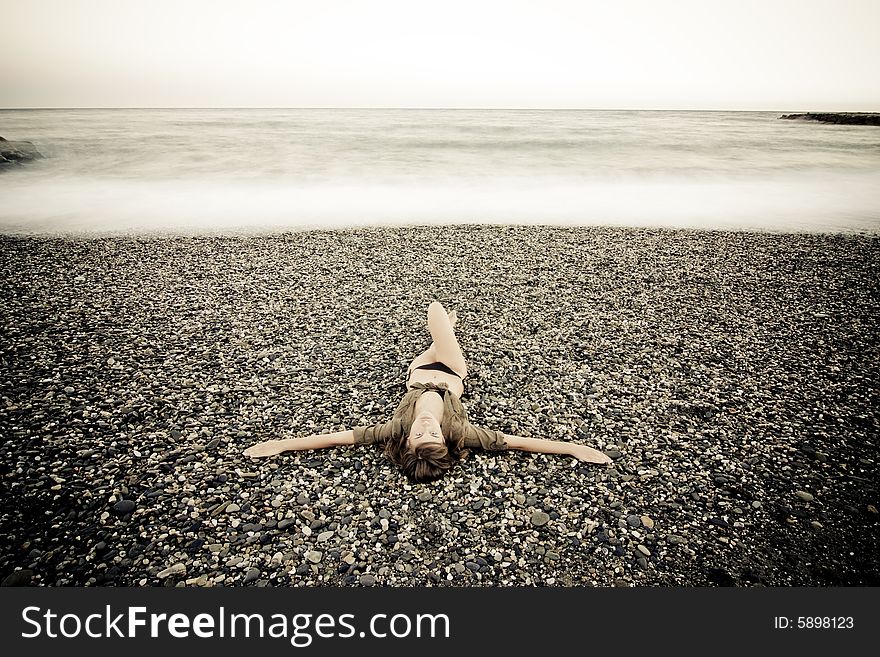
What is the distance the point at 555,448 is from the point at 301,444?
2.31 meters

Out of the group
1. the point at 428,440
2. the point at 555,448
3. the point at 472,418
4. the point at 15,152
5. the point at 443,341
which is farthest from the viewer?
the point at 15,152

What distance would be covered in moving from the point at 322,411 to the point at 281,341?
1828mm

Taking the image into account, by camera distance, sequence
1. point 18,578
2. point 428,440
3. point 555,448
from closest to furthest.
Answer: point 18,578 → point 428,440 → point 555,448

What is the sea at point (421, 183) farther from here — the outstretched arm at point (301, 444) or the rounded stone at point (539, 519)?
the rounded stone at point (539, 519)

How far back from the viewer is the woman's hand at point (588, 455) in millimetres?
3990

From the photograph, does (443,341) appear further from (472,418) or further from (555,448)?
(555,448)

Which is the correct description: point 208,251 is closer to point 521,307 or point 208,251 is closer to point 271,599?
point 521,307

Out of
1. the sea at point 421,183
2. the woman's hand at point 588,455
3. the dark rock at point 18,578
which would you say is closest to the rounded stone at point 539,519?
the woman's hand at point 588,455

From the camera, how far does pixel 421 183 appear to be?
769 inches

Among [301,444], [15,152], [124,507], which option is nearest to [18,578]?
[124,507]

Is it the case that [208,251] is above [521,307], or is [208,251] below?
above

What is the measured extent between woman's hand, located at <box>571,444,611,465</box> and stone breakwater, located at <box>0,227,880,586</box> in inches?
3.3

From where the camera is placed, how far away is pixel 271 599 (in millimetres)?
2941

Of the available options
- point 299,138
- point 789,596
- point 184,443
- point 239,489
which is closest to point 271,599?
point 239,489
